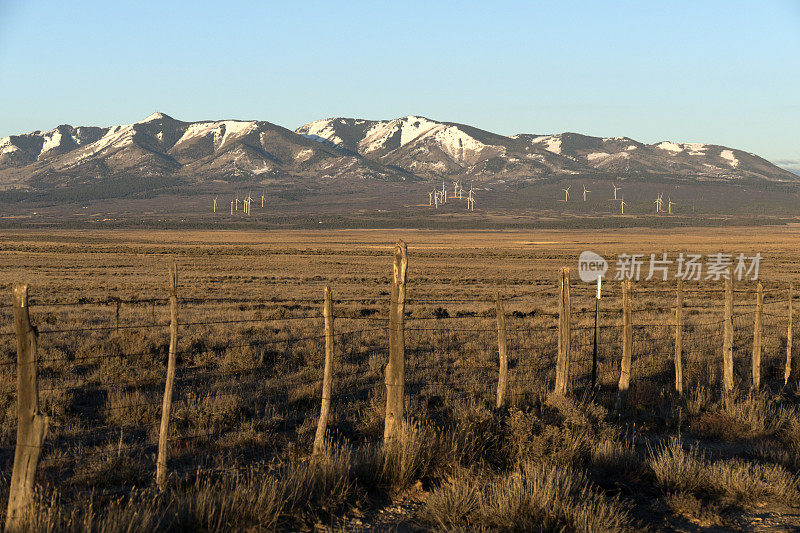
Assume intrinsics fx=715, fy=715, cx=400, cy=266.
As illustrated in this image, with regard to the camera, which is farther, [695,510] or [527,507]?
[695,510]

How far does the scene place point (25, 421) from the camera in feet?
17.7

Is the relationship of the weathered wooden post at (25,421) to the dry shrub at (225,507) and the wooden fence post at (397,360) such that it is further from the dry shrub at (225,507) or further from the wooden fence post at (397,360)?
the wooden fence post at (397,360)

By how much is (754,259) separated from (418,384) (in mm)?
53557

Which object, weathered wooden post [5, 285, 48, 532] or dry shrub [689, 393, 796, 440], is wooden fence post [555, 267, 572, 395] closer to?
dry shrub [689, 393, 796, 440]

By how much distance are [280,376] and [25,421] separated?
Answer: 7144mm

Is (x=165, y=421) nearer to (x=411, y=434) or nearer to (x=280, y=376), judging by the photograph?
(x=411, y=434)

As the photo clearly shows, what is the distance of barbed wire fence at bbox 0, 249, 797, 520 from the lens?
26.8ft

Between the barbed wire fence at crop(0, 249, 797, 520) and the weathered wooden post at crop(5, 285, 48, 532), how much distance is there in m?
0.12

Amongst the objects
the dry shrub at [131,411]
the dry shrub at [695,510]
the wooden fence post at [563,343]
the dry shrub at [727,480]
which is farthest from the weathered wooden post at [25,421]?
the wooden fence post at [563,343]

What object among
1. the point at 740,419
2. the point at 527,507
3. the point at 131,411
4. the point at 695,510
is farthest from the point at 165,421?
the point at 740,419

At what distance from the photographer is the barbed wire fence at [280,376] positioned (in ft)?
26.8

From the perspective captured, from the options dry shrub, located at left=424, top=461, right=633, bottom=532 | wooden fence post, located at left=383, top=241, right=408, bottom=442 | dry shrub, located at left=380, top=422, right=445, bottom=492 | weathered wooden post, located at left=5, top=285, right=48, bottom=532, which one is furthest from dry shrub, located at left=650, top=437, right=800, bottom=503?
weathered wooden post, located at left=5, top=285, right=48, bottom=532

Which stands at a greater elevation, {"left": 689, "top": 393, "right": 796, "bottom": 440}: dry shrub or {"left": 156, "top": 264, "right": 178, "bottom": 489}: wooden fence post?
{"left": 156, "top": 264, "right": 178, "bottom": 489}: wooden fence post

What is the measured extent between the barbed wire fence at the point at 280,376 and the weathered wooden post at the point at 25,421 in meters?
0.12
